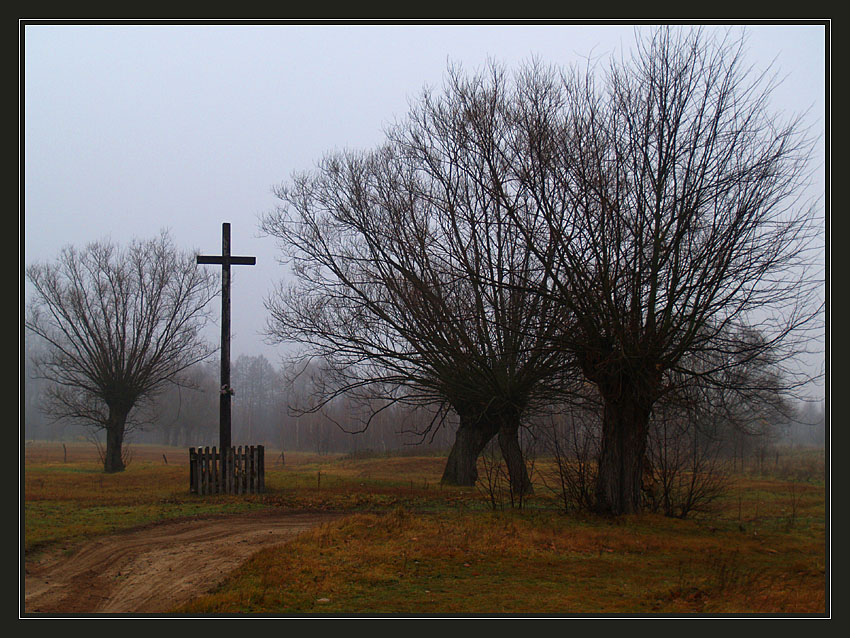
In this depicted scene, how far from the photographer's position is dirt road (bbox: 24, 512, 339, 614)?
7.05 metres

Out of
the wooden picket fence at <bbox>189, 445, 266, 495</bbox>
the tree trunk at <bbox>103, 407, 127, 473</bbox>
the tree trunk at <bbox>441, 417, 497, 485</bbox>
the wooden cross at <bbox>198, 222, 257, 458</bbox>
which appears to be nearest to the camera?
the wooden picket fence at <bbox>189, 445, 266, 495</bbox>

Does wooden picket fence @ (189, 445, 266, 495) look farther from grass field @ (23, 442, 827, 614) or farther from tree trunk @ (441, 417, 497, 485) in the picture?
tree trunk @ (441, 417, 497, 485)

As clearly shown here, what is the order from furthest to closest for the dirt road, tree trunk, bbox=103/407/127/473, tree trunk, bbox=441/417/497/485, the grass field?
tree trunk, bbox=103/407/127/473 → tree trunk, bbox=441/417/497/485 → the dirt road → the grass field

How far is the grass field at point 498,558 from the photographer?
681 cm

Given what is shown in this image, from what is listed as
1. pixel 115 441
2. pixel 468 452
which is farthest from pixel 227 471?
pixel 115 441

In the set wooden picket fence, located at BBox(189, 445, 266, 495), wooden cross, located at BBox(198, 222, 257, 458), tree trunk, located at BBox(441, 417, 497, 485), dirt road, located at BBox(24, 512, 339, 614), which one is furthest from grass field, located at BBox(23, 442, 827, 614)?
tree trunk, located at BBox(441, 417, 497, 485)

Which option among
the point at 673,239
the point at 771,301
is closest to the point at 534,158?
the point at 673,239

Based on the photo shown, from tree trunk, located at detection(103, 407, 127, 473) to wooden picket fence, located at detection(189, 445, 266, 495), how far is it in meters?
14.9

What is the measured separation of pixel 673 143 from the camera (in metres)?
12.2

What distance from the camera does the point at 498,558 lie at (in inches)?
360

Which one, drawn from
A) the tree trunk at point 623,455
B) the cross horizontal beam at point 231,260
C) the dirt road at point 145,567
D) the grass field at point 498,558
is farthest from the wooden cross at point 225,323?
the tree trunk at point 623,455

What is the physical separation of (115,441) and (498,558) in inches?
1023

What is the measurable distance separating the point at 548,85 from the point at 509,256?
5.96 m

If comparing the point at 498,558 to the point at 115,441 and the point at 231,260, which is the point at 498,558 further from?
the point at 115,441
